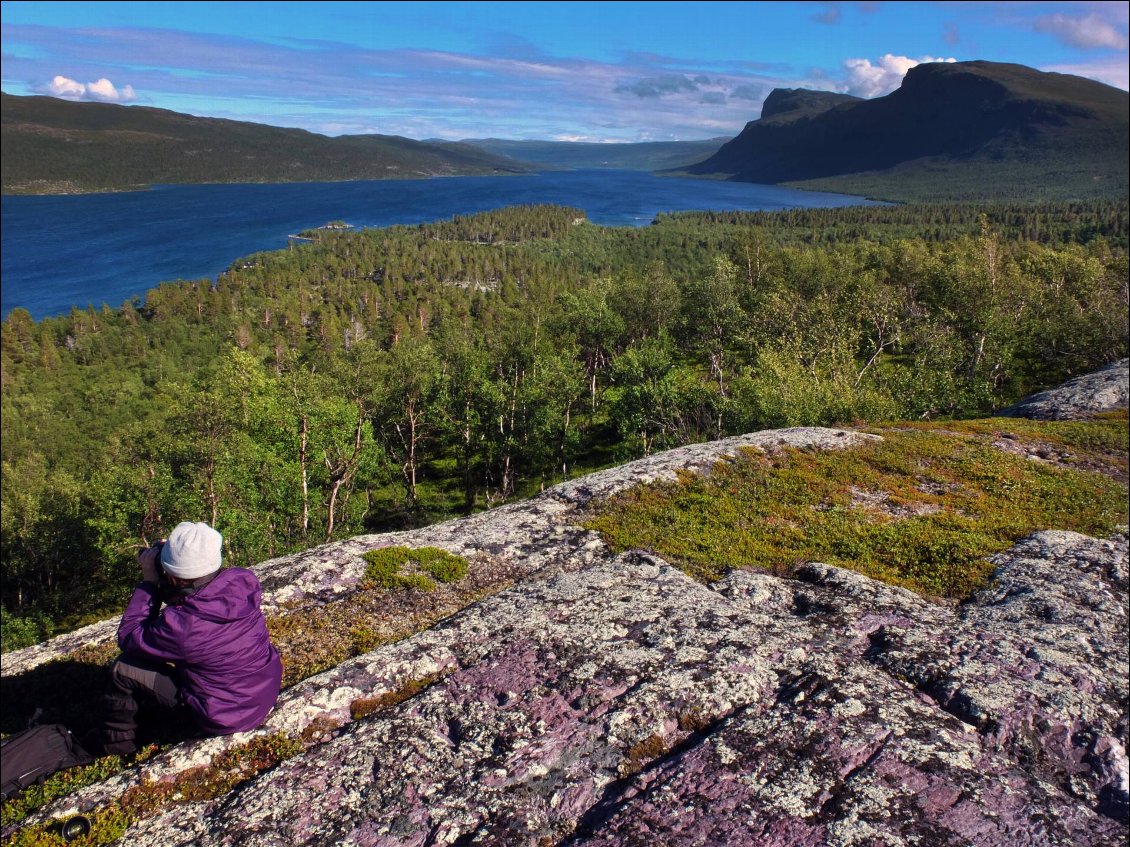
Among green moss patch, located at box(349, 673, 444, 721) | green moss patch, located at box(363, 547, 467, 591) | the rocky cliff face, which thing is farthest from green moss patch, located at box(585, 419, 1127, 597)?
green moss patch, located at box(349, 673, 444, 721)

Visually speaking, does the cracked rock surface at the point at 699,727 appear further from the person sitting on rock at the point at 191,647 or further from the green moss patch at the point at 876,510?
the green moss patch at the point at 876,510

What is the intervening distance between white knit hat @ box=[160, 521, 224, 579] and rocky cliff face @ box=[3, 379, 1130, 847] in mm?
2087

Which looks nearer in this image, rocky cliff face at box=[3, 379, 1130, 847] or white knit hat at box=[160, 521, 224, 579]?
rocky cliff face at box=[3, 379, 1130, 847]

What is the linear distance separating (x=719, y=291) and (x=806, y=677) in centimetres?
6352

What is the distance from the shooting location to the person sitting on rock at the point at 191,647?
24.0ft

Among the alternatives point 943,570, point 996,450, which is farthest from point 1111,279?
point 943,570

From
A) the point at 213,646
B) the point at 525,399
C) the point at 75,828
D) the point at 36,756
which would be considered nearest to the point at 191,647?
the point at 213,646

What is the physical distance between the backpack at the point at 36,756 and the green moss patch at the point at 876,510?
940cm

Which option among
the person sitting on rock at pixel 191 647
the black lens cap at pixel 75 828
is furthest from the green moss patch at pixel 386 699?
the black lens cap at pixel 75 828

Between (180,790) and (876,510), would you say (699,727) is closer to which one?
(180,790)

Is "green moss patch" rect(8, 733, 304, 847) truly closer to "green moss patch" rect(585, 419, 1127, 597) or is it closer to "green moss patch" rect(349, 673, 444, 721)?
"green moss patch" rect(349, 673, 444, 721)

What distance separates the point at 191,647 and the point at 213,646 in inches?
9.0

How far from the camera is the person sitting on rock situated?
7305 mm

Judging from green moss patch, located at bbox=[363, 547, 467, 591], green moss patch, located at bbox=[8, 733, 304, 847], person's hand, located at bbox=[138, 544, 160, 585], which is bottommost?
green moss patch, located at bbox=[363, 547, 467, 591]
